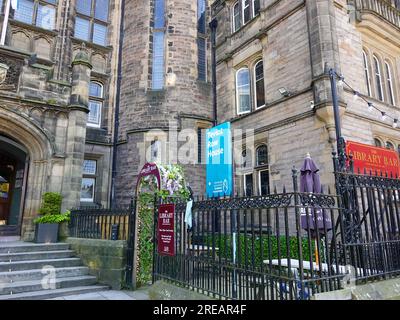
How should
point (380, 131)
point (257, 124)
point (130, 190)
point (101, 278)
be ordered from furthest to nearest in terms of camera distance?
1. point (130, 190)
2. point (257, 124)
3. point (380, 131)
4. point (101, 278)

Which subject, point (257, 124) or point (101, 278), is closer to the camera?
point (101, 278)

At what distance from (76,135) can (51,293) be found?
571cm

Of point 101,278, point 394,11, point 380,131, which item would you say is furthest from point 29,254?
point 394,11

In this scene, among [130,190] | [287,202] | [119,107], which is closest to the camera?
[287,202]

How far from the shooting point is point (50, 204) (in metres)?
9.66

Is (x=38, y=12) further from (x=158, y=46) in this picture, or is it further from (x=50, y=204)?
(x=50, y=204)

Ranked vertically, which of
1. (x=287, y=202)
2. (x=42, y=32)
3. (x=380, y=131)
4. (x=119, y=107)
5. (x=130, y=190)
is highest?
(x=42, y=32)

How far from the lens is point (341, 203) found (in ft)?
15.4

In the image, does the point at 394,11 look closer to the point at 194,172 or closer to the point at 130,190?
the point at 194,172

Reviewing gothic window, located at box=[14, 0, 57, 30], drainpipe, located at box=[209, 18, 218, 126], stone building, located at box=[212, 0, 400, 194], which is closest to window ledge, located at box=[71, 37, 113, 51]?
gothic window, located at box=[14, 0, 57, 30]

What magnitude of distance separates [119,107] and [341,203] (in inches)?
527

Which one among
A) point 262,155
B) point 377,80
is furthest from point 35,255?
point 377,80

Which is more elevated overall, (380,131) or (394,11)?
(394,11)
